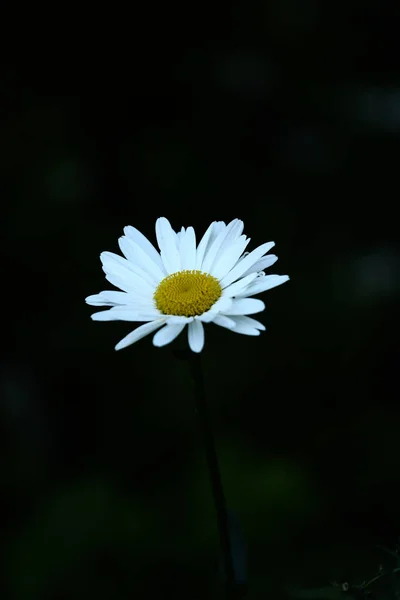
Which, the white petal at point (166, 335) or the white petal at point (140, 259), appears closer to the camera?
the white petal at point (166, 335)

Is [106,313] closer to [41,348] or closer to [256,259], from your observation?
[256,259]

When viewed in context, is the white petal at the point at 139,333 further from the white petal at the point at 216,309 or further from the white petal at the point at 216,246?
the white petal at the point at 216,246

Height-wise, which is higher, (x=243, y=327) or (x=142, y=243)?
(x=142, y=243)

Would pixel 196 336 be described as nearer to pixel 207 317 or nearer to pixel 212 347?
pixel 207 317

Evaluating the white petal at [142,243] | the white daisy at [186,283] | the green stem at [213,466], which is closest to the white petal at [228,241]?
the white daisy at [186,283]

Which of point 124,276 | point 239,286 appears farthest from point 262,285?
point 124,276

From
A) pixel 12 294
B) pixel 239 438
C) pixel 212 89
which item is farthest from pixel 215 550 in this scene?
pixel 212 89

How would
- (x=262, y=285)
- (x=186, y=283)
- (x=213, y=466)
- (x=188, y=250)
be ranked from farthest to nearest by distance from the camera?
(x=188, y=250), (x=186, y=283), (x=262, y=285), (x=213, y=466)

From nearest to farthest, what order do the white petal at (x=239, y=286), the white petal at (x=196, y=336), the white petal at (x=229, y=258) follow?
the white petal at (x=196, y=336), the white petal at (x=239, y=286), the white petal at (x=229, y=258)

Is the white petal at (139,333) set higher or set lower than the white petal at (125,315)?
lower

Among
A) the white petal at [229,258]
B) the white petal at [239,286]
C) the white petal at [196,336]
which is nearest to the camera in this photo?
the white petal at [196,336]
